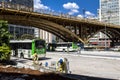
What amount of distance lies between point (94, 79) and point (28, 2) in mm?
134633

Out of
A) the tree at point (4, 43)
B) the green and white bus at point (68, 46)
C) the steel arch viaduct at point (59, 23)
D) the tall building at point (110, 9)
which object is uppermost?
the tall building at point (110, 9)

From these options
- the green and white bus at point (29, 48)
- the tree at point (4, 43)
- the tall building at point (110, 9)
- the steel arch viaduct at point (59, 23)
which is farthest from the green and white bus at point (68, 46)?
the tall building at point (110, 9)

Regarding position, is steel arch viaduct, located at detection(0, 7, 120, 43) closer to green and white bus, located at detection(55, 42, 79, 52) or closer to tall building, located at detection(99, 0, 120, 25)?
green and white bus, located at detection(55, 42, 79, 52)

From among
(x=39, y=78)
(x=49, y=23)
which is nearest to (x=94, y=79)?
(x=39, y=78)

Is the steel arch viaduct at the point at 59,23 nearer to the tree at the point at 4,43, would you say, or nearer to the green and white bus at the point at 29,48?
the green and white bus at the point at 29,48

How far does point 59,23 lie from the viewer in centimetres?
7150

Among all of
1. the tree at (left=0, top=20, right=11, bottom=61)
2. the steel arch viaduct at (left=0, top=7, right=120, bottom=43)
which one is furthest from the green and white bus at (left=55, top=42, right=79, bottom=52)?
the tree at (left=0, top=20, right=11, bottom=61)

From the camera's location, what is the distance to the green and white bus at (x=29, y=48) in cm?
3400

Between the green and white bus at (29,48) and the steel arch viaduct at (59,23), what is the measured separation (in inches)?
703

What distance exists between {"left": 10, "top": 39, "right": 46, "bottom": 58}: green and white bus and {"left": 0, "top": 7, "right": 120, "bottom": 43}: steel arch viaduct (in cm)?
1786

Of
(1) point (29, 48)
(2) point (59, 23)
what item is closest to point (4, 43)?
(1) point (29, 48)

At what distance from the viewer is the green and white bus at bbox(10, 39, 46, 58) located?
1339 inches

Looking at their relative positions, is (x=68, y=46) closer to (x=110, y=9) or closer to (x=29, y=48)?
(x=29, y=48)

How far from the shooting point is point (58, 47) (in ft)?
242
